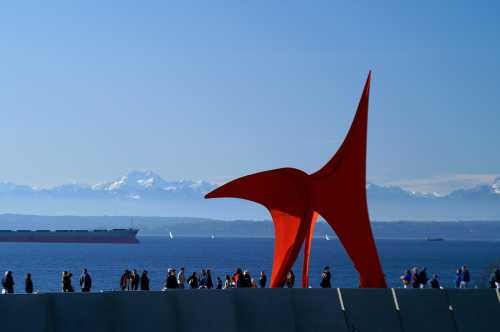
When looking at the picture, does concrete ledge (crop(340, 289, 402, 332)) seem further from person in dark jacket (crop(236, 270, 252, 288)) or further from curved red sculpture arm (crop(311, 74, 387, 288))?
curved red sculpture arm (crop(311, 74, 387, 288))

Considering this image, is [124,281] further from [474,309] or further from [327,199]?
[474,309]

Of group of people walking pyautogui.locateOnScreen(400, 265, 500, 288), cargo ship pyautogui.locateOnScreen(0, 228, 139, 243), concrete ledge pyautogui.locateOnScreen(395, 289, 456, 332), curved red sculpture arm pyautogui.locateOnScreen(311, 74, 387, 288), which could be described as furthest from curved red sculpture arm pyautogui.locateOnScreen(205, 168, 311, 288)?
cargo ship pyautogui.locateOnScreen(0, 228, 139, 243)

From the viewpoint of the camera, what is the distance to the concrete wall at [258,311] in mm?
15992

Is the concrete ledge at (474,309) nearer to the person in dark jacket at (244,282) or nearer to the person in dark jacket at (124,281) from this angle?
the person in dark jacket at (244,282)

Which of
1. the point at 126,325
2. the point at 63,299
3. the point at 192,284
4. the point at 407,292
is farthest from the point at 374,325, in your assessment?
the point at 192,284

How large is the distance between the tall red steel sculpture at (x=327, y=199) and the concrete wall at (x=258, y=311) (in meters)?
5.63

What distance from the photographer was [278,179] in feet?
82.0

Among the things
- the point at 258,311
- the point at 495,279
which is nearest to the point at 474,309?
the point at 258,311

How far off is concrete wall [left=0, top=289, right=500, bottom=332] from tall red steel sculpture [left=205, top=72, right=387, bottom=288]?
5.63 metres

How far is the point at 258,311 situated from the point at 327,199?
314 inches

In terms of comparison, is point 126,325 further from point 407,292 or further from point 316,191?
point 316,191

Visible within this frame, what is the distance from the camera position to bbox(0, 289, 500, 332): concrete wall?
52.5 ft

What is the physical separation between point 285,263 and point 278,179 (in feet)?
7.57

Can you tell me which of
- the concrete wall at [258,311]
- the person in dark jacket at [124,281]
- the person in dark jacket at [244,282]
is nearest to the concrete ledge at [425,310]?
the concrete wall at [258,311]
